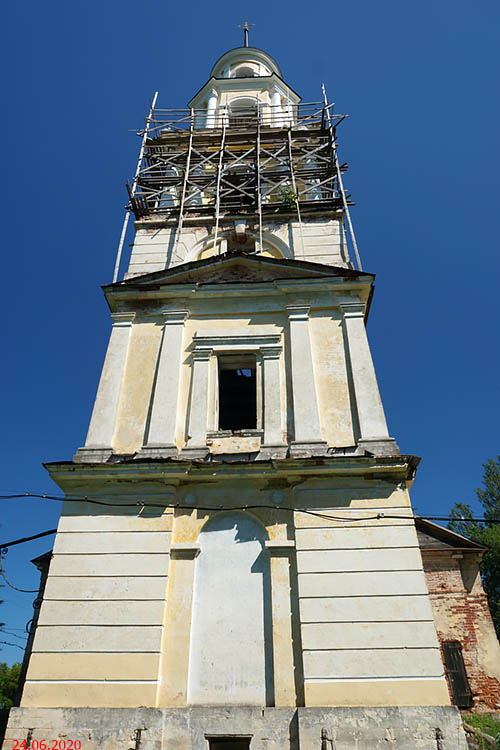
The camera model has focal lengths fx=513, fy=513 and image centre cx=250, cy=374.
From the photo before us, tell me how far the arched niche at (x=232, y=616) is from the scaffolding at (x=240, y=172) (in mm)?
9534

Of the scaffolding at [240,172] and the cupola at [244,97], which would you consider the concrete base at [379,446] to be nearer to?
the scaffolding at [240,172]

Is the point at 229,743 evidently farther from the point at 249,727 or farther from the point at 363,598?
the point at 363,598

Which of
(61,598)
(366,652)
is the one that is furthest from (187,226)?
(366,652)

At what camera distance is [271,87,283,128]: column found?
2138 centimetres

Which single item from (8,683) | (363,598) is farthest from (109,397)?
(8,683)

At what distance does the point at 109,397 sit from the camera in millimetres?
11727

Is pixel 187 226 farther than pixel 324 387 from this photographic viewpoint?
Yes

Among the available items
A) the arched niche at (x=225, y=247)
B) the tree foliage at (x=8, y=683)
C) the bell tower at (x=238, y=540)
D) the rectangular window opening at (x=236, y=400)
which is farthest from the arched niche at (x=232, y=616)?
the tree foliage at (x=8, y=683)

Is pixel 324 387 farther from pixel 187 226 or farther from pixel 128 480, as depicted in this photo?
pixel 187 226

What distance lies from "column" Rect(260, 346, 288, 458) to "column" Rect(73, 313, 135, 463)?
3317 mm

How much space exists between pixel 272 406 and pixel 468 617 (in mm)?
8791

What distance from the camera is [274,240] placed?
16.0 m

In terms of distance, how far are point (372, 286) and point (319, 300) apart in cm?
142

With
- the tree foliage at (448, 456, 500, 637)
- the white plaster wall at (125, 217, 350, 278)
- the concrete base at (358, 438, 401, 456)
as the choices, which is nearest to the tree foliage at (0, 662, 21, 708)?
the tree foliage at (448, 456, 500, 637)
